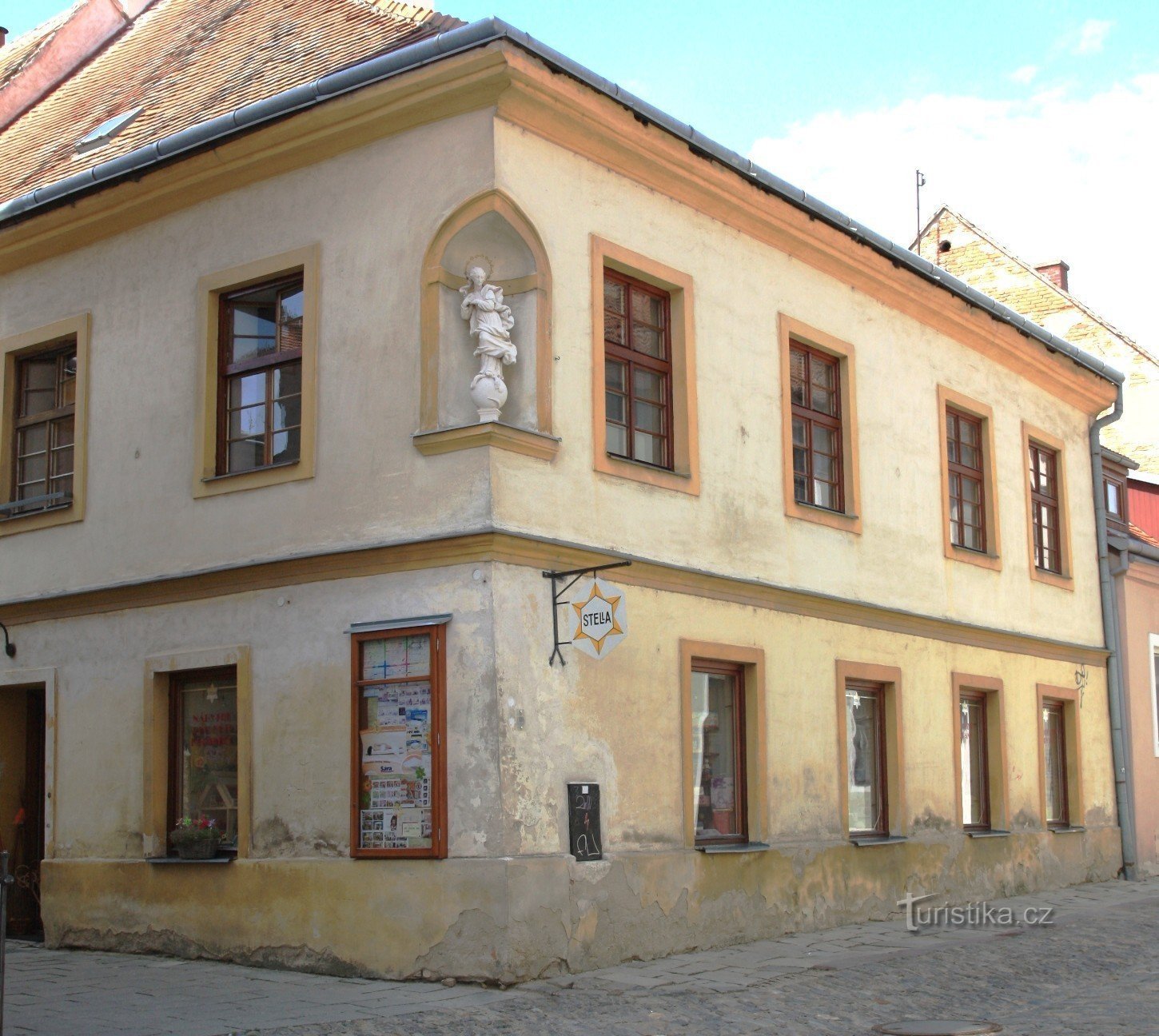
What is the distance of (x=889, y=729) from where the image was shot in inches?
622

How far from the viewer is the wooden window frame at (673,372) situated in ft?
40.7

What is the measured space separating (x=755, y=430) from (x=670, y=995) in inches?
213

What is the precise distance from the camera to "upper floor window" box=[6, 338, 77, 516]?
47.2 feet

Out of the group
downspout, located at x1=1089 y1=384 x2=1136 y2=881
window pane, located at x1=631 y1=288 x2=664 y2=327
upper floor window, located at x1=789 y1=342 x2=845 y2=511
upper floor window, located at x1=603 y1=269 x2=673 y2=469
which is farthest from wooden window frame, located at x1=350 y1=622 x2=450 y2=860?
downspout, located at x1=1089 y1=384 x2=1136 y2=881

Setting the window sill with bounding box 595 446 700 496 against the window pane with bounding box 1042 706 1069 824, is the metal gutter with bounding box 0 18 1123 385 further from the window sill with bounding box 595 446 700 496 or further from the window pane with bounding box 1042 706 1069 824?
the window pane with bounding box 1042 706 1069 824

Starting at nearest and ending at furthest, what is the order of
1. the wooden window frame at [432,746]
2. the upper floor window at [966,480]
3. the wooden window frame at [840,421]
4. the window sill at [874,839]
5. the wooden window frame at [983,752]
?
the wooden window frame at [432,746]
the wooden window frame at [840,421]
the window sill at [874,839]
the wooden window frame at [983,752]
the upper floor window at [966,480]

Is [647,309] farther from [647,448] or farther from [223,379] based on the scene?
[223,379]

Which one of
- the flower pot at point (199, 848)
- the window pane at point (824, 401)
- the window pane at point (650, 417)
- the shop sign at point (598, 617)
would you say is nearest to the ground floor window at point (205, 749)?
the flower pot at point (199, 848)

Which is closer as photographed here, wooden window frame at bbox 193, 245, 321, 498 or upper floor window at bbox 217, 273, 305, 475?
wooden window frame at bbox 193, 245, 321, 498

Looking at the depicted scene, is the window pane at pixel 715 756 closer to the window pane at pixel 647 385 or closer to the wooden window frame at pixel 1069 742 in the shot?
the window pane at pixel 647 385

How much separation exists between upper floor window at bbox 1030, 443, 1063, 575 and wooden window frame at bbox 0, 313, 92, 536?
11222 millimetres

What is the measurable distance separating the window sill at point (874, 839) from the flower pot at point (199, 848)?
5829mm

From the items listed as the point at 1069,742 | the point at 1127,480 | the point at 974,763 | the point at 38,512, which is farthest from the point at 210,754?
the point at 1127,480

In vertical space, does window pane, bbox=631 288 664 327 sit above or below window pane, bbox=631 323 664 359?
above
